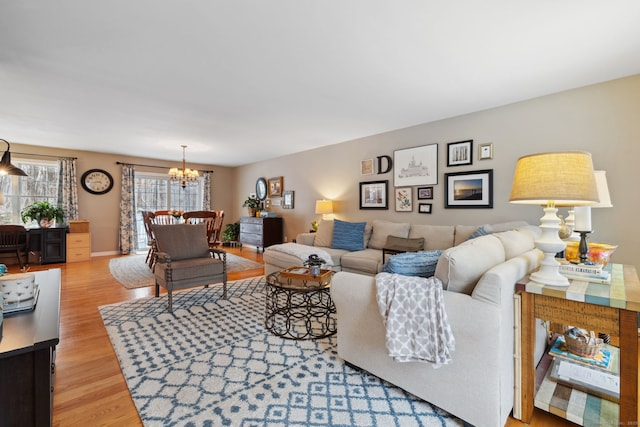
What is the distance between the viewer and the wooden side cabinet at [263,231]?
6590mm

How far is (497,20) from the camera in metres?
1.93

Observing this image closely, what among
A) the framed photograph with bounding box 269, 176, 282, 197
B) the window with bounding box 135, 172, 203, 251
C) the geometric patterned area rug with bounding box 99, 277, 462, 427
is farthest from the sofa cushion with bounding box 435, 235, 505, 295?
the window with bounding box 135, 172, 203, 251

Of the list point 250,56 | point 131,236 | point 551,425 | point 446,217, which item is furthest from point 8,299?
point 131,236

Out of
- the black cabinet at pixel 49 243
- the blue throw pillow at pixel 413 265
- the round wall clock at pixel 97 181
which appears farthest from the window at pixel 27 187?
the blue throw pillow at pixel 413 265

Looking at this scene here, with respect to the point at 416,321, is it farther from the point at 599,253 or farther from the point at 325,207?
the point at 325,207

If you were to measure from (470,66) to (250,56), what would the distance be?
6.38 feet

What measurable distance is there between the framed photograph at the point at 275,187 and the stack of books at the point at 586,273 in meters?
5.79

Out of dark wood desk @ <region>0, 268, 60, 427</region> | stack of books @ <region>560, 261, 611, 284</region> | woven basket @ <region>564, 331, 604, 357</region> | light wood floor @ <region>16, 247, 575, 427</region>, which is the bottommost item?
light wood floor @ <region>16, 247, 575, 427</region>

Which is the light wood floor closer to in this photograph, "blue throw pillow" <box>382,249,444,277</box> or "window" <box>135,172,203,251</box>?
"blue throw pillow" <box>382,249,444,277</box>

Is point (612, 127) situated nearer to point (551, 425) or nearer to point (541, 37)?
point (541, 37)

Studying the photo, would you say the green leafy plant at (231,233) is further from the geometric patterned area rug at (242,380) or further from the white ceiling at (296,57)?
the geometric patterned area rug at (242,380)

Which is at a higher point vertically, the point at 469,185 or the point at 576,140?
the point at 576,140

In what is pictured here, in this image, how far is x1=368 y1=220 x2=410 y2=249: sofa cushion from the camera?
13.6 feet

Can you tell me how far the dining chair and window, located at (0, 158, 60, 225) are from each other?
86 cm
